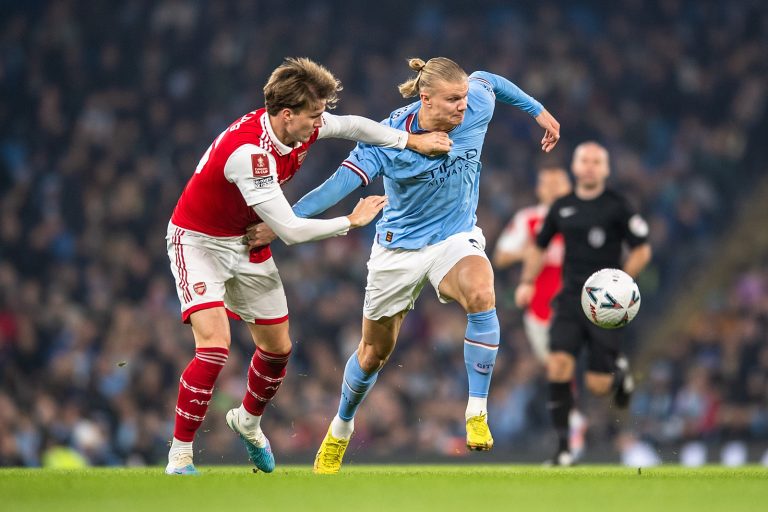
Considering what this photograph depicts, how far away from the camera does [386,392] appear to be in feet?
44.6

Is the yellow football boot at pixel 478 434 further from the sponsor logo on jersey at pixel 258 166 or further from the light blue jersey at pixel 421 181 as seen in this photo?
the sponsor logo on jersey at pixel 258 166

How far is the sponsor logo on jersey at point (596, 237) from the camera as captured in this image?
919 centimetres

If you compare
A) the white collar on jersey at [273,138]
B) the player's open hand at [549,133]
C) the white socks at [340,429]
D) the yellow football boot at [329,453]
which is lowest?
the yellow football boot at [329,453]

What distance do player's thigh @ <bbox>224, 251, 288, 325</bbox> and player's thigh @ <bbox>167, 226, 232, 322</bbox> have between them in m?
0.14

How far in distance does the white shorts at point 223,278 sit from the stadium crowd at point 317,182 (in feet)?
15.3

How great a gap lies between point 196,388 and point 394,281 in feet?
4.39

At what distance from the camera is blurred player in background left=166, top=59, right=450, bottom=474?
20.5ft

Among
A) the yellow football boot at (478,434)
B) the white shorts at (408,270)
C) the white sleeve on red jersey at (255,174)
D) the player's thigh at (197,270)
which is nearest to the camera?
the white sleeve on red jersey at (255,174)

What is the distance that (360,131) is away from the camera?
6.63 metres

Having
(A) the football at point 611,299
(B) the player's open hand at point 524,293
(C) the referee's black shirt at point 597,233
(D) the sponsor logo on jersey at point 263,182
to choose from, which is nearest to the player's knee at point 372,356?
(A) the football at point 611,299

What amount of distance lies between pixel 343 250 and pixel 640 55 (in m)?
5.85

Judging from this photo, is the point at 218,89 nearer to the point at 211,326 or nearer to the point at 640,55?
the point at 640,55

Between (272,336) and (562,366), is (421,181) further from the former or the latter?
(562,366)

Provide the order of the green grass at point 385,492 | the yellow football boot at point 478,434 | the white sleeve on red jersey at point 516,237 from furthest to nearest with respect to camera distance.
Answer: the white sleeve on red jersey at point 516,237 → the yellow football boot at point 478,434 → the green grass at point 385,492
